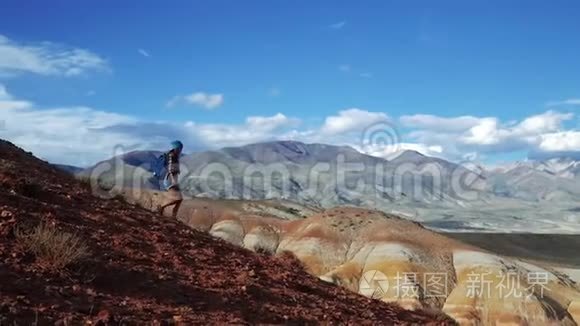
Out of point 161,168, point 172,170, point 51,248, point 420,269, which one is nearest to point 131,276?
point 51,248

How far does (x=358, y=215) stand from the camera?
73312 mm

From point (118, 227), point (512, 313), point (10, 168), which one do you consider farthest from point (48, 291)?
point (512, 313)

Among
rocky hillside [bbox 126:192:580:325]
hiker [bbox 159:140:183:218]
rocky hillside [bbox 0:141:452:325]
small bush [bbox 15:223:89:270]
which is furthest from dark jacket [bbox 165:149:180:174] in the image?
rocky hillside [bbox 126:192:580:325]

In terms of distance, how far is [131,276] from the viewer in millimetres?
10211

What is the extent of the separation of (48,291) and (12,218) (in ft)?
8.97

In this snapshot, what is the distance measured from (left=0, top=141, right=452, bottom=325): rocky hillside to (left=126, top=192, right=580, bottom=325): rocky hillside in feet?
83.9

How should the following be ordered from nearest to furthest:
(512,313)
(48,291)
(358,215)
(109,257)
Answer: (48,291)
(109,257)
(512,313)
(358,215)

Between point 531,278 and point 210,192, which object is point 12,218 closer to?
point 531,278

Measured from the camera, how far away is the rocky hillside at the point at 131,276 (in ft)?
27.9

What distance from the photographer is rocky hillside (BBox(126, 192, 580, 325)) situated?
49.6m

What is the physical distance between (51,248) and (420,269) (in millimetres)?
51546

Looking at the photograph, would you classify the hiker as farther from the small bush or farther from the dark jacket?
the small bush

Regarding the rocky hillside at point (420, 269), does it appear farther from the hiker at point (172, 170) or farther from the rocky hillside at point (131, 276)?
the rocky hillside at point (131, 276)

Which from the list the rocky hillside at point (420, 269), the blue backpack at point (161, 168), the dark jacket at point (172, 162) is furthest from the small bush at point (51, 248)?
the rocky hillside at point (420, 269)
